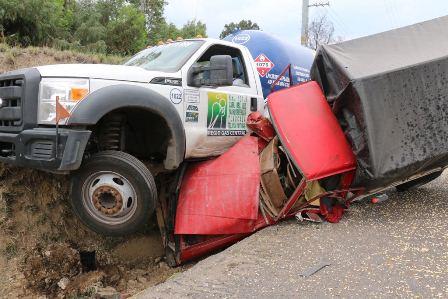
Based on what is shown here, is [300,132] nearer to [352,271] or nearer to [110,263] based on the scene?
[352,271]

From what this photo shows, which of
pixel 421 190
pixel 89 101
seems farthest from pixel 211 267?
pixel 421 190

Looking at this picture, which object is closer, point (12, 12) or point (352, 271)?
point (352, 271)

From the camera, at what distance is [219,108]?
5.59 m

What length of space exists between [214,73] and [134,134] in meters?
1.12

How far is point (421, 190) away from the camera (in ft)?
23.1

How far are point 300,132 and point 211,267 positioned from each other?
1911 millimetres

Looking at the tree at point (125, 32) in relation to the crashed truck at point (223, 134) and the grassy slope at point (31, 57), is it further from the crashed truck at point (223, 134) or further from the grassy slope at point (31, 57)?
the crashed truck at point (223, 134)

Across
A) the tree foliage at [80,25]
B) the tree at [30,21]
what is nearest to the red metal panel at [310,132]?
the tree foliage at [80,25]

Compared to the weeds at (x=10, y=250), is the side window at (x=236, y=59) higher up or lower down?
higher up

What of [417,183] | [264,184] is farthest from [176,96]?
[417,183]

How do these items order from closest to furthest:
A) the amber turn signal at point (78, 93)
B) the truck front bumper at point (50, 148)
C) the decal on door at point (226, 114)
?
the truck front bumper at point (50, 148)
the amber turn signal at point (78, 93)
the decal on door at point (226, 114)

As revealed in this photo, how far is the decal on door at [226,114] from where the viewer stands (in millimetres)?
5477

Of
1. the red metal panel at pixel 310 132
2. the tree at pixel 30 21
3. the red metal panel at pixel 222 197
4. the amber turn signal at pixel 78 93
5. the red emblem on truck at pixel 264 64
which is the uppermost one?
the tree at pixel 30 21

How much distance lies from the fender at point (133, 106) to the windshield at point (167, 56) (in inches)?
24.6
